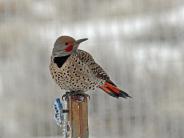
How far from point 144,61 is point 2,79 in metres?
1.01

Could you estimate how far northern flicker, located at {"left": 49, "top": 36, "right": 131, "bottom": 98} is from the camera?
2951mm

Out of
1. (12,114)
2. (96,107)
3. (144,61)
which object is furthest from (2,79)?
(144,61)

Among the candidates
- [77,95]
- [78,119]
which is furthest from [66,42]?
[78,119]

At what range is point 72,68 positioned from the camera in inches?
119

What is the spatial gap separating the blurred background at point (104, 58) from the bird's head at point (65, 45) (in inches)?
82.7

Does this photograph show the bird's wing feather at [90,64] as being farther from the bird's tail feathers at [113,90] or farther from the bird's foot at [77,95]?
the bird's foot at [77,95]

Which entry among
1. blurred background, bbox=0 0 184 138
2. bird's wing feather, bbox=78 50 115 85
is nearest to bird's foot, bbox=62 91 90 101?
bird's wing feather, bbox=78 50 115 85

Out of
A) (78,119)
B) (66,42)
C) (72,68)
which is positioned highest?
(66,42)

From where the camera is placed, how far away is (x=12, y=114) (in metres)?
5.25

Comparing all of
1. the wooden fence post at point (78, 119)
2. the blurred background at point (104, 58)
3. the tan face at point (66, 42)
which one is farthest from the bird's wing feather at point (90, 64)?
the blurred background at point (104, 58)

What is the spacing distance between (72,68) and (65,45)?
0.12 meters

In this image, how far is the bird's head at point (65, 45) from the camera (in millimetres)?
2924

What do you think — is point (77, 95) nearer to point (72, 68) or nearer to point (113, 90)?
point (72, 68)

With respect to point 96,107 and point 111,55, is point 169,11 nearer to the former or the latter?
point 111,55
